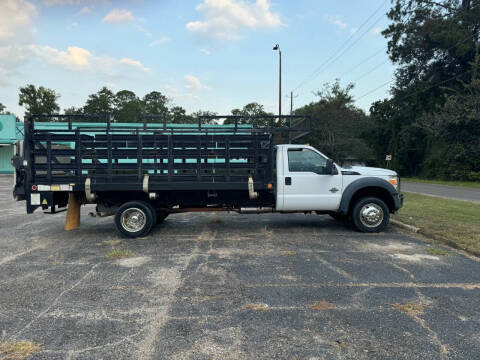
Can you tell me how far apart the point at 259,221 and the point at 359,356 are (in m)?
6.22

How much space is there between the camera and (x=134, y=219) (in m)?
6.98

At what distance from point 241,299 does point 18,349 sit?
2191 mm

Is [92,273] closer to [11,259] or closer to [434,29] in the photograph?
[11,259]

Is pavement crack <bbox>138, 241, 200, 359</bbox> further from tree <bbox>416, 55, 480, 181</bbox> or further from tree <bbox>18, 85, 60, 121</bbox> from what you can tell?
tree <bbox>18, 85, 60, 121</bbox>

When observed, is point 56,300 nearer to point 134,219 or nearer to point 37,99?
point 134,219

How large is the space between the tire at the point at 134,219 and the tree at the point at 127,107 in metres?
58.9

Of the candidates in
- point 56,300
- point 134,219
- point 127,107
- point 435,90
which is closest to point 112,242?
point 134,219

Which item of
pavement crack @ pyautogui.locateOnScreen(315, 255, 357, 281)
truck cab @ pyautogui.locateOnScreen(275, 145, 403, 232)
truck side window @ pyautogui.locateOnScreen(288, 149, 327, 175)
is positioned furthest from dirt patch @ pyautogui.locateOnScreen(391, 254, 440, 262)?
truck side window @ pyautogui.locateOnScreen(288, 149, 327, 175)

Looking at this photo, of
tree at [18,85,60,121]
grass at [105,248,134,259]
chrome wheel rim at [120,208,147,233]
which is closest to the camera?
grass at [105,248,134,259]

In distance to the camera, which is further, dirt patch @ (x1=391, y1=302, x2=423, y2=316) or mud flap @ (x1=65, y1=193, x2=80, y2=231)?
mud flap @ (x1=65, y1=193, x2=80, y2=231)

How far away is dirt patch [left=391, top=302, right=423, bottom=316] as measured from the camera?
11.5 ft

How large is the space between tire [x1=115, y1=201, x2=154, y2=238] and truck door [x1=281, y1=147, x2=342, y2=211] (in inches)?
119

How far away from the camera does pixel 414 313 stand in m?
3.49

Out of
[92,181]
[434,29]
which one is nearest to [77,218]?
[92,181]
